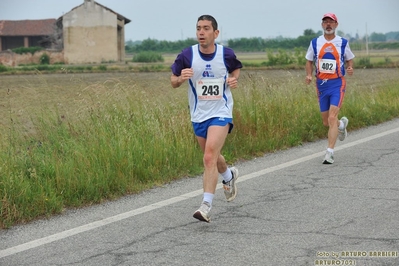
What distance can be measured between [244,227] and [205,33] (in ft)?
5.58

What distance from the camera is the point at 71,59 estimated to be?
218ft

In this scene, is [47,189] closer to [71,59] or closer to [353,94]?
[353,94]

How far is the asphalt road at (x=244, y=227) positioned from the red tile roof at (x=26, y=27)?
74.9 metres

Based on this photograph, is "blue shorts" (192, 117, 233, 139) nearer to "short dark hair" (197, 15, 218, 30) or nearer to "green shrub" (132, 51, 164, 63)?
"short dark hair" (197, 15, 218, 30)

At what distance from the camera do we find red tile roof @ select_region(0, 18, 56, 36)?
270ft

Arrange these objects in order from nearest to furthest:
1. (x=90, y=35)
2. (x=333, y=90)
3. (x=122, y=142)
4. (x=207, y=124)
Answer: (x=207, y=124) < (x=122, y=142) < (x=333, y=90) < (x=90, y=35)

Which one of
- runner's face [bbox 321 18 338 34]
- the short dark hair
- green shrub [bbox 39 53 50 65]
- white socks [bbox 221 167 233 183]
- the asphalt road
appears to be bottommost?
the asphalt road

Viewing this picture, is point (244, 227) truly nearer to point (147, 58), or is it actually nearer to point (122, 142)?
point (122, 142)

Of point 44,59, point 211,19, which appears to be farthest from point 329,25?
point 44,59

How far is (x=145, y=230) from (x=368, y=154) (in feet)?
16.1

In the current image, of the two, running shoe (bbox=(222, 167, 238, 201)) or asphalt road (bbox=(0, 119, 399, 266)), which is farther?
running shoe (bbox=(222, 167, 238, 201))

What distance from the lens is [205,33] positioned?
22.3ft

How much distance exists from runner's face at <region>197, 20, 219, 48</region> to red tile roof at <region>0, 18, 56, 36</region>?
249 feet

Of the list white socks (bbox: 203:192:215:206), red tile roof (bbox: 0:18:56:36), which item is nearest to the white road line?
white socks (bbox: 203:192:215:206)
